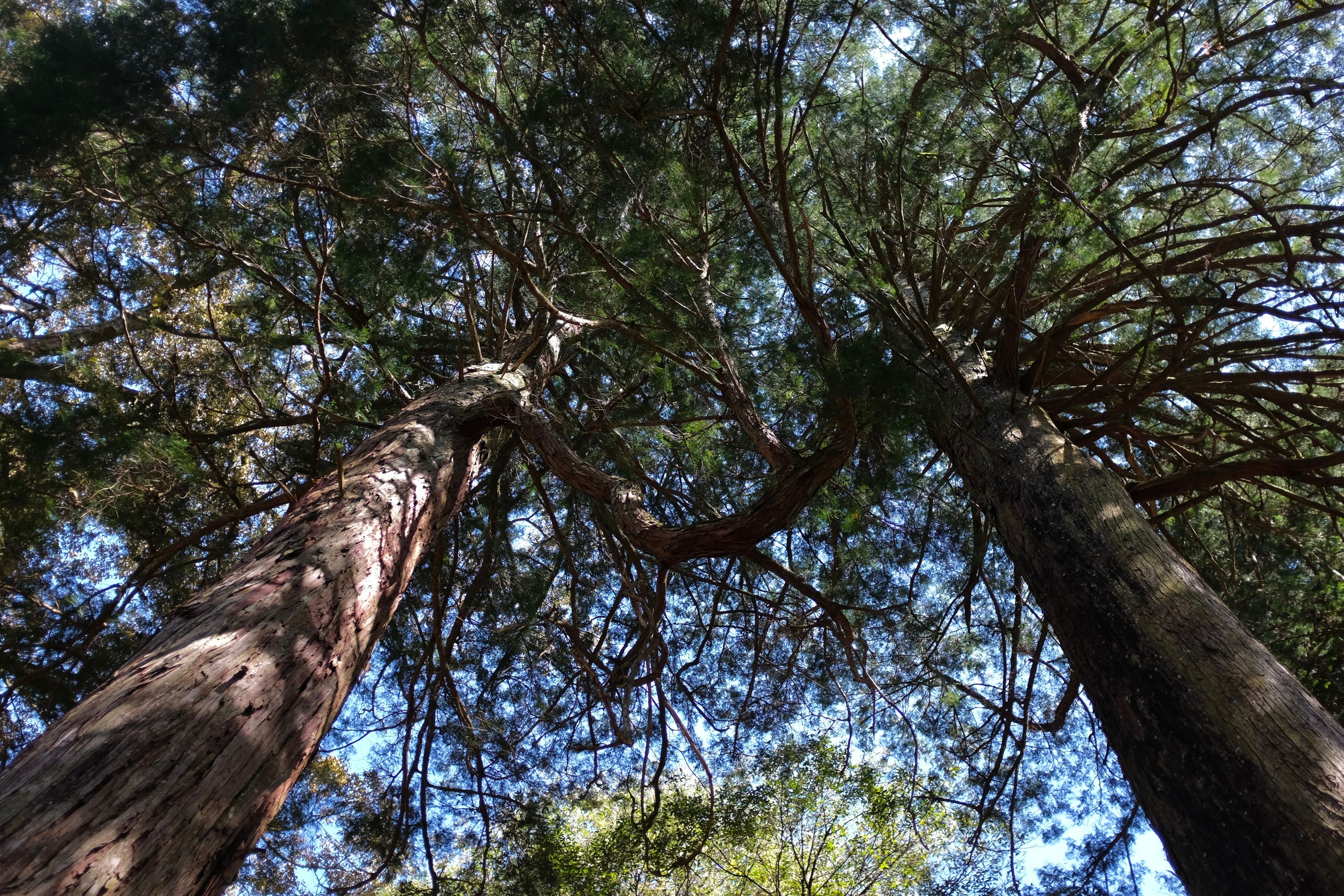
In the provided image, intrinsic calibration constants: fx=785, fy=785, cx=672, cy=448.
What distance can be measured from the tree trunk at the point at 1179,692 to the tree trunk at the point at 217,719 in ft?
7.30

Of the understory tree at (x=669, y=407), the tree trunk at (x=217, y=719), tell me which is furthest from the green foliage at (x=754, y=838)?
the tree trunk at (x=217, y=719)

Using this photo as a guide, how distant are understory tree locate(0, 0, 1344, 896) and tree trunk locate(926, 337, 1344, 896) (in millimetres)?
13

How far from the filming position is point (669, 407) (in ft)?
16.3

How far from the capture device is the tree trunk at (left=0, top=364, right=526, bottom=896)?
51.1 inches

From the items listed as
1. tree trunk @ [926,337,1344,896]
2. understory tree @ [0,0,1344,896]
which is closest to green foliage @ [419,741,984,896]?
understory tree @ [0,0,1344,896]

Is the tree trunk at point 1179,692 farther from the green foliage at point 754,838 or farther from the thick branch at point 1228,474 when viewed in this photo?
the green foliage at point 754,838

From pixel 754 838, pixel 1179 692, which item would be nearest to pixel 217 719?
pixel 1179 692

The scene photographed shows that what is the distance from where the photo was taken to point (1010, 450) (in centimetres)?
329

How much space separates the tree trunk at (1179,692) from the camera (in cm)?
184

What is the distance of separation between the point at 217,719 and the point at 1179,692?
2.43 meters

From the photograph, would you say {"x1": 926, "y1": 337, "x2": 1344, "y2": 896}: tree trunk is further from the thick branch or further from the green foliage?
the green foliage

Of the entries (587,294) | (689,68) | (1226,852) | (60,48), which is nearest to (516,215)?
(587,294)

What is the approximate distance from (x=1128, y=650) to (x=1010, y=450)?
3.61 feet

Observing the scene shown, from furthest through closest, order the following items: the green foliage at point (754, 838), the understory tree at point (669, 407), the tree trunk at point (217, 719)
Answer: the green foliage at point (754, 838)
the understory tree at point (669, 407)
the tree trunk at point (217, 719)
